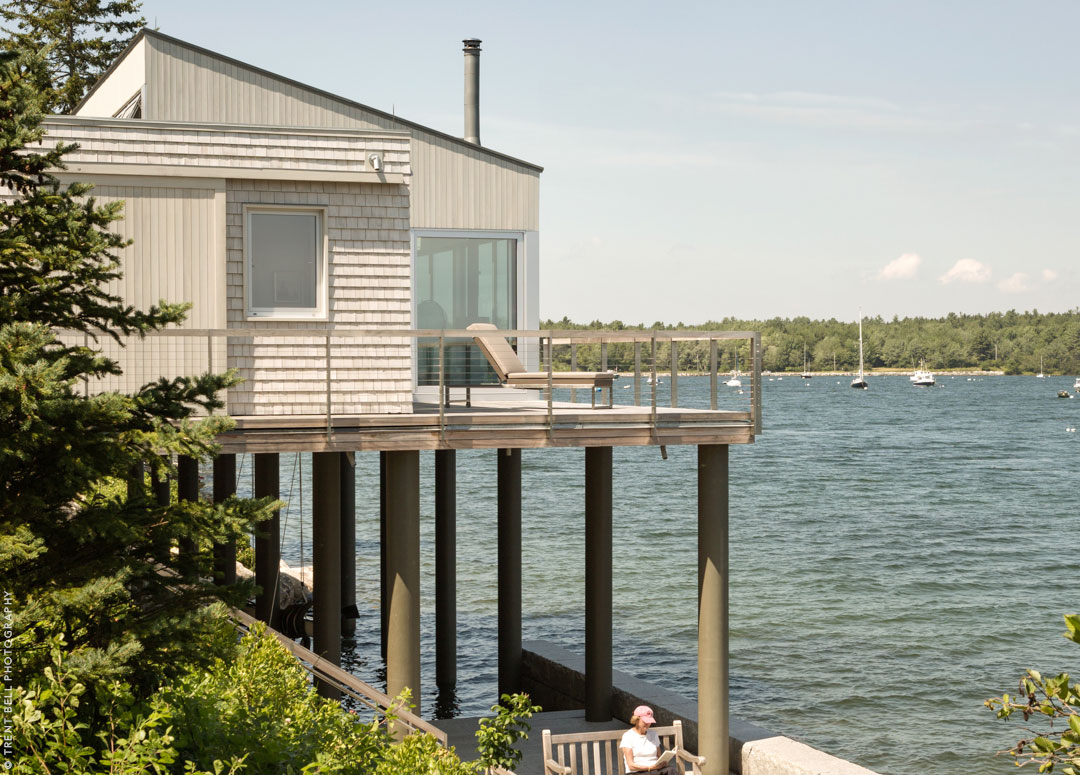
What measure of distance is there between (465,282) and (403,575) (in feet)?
16.5

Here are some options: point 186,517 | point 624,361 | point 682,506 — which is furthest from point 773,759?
point 682,506

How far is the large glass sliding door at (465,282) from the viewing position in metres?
15.8

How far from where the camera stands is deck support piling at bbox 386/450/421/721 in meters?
11.9

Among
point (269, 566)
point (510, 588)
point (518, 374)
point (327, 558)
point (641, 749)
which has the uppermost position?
point (518, 374)

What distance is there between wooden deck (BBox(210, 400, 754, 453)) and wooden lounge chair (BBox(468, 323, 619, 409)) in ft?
2.13

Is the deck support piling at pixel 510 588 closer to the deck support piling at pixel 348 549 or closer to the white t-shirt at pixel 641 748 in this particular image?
the deck support piling at pixel 348 549

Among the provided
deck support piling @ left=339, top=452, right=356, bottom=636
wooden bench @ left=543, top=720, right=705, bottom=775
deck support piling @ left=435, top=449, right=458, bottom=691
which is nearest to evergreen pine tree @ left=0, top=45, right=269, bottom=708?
wooden bench @ left=543, top=720, right=705, bottom=775

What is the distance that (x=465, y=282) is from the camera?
15812mm

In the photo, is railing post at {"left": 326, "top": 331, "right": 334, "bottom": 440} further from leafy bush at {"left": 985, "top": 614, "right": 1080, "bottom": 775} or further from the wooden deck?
leafy bush at {"left": 985, "top": 614, "right": 1080, "bottom": 775}

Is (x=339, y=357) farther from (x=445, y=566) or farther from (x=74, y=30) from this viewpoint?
(x=74, y=30)

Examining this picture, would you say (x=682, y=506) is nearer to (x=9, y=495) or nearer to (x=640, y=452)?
(x=640, y=452)

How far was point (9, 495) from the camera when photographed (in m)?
7.29

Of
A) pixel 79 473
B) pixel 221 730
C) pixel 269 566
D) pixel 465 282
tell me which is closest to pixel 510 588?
pixel 269 566

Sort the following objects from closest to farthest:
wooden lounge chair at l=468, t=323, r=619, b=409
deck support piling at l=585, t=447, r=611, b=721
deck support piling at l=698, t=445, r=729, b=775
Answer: deck support piling at l=698, t=445, r=729, b=775, wooden lounge chair at l=468, t=323, r=619, b=409, deck support piling at l=585, t=447, r=611, b=721
